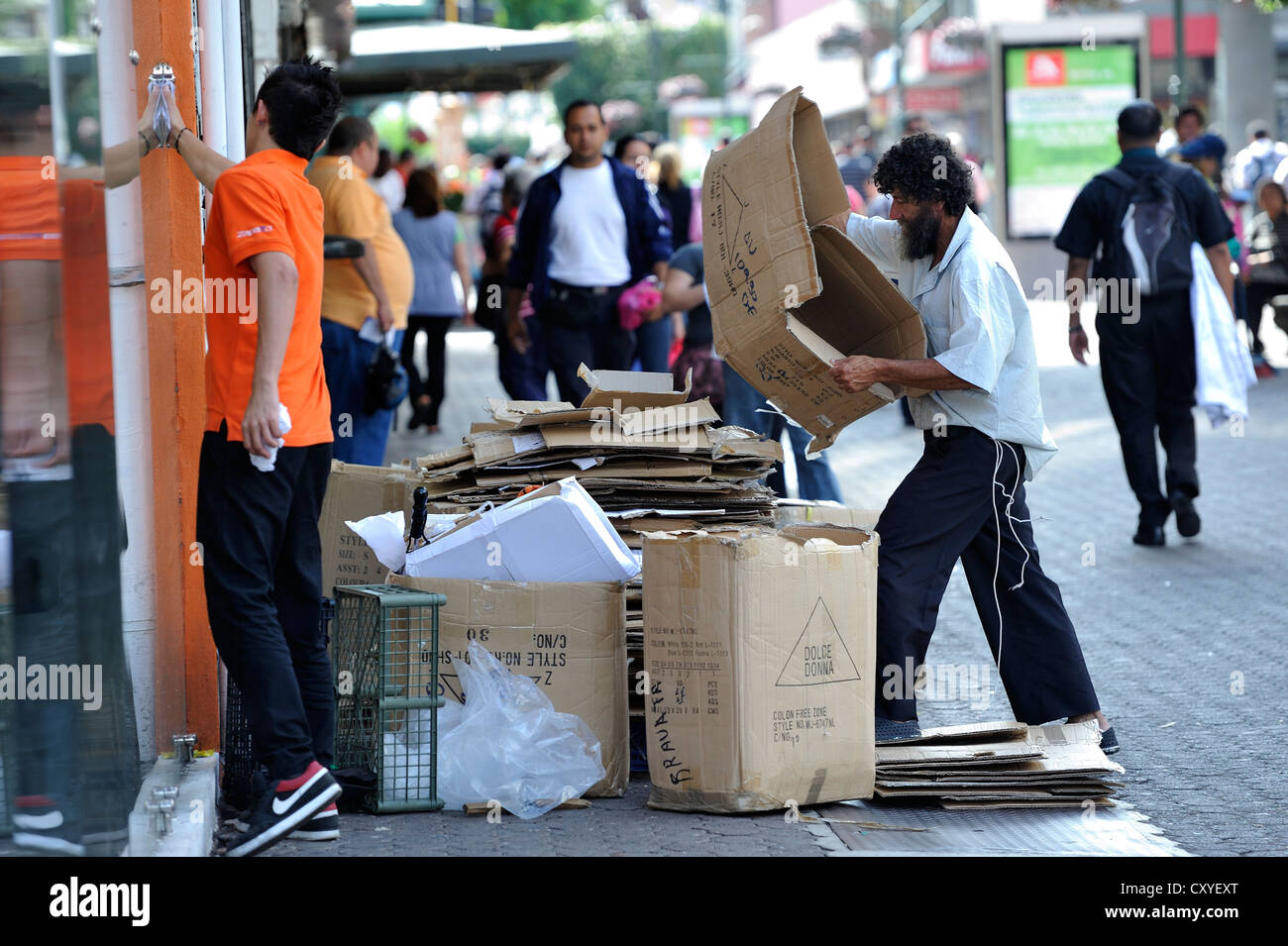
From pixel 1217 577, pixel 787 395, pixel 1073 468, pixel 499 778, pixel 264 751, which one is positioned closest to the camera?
pixel 264 751

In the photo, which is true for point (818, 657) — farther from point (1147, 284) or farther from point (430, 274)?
point (430, 274)

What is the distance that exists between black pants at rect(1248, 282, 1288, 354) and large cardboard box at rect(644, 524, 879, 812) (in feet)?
39.6

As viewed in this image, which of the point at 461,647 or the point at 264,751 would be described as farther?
the point at 461,647

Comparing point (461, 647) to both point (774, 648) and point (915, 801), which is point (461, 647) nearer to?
point (774, 648)

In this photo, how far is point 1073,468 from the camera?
11828mm

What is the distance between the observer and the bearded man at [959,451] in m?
5.14

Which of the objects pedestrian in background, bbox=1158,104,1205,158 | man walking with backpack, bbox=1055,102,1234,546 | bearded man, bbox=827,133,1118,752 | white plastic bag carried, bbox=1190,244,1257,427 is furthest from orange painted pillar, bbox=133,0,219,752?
pedestrian in background, bbox=1158,104,1205,158

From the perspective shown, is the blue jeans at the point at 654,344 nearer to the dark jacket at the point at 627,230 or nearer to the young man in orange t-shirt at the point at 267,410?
the dark jacket at the point at 627,230

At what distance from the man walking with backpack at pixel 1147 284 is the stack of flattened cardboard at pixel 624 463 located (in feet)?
12.0

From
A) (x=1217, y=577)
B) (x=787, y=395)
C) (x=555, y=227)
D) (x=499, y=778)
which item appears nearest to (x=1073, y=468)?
(x=1217, y=577)

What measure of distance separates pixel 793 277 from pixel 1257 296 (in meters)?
12.1

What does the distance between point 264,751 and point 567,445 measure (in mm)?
1541

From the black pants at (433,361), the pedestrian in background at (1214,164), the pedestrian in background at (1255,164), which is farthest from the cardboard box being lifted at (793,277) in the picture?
the pedestrian in background at (1255,164)

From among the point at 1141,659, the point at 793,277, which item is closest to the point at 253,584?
the point at 793,277
